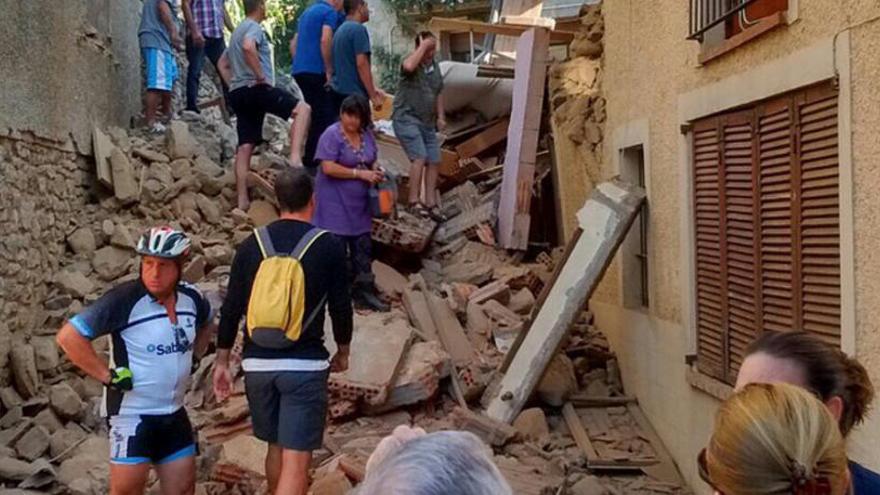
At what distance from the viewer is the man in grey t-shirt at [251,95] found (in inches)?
372

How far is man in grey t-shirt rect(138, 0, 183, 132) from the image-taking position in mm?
11086

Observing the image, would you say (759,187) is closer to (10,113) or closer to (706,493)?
(706,493)

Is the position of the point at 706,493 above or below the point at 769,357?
below

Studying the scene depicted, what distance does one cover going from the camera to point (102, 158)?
955 cm

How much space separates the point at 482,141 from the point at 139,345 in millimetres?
9029

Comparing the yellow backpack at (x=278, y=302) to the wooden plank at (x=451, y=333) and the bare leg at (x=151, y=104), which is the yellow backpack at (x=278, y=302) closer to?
the wooden plank at (x=451, y=333)

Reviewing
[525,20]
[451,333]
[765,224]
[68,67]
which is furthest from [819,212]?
[525,20]

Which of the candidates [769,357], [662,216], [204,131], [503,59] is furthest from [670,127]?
[503,59]

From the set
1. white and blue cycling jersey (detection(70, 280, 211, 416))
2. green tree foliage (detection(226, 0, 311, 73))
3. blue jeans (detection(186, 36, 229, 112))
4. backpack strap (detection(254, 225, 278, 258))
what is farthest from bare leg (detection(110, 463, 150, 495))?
green tree foliage (detection(226, 0, 311, 73))

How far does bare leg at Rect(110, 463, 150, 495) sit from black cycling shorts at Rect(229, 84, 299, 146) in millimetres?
5669

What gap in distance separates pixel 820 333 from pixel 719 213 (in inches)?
58.5

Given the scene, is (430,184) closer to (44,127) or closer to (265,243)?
(44,127)

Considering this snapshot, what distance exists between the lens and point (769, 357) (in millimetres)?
2340

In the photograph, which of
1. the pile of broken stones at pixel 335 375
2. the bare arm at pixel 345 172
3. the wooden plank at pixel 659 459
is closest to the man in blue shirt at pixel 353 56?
the pile of broken stones at pixel 335 375
